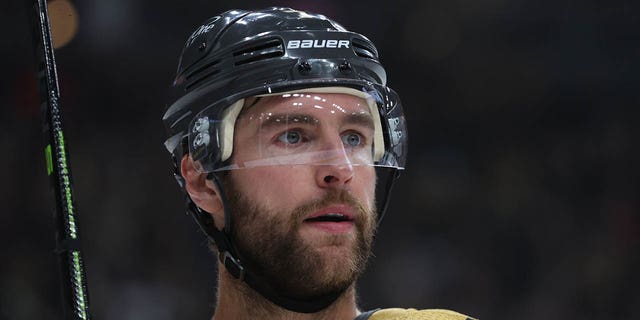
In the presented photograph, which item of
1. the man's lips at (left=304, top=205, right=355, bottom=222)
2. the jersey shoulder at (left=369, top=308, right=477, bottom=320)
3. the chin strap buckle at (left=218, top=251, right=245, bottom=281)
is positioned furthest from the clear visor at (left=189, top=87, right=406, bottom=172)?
the jersey shoulder at (left=369, top=308, right=477, bottom=320)

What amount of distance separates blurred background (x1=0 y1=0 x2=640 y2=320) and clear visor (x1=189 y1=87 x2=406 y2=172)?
82.5 inches

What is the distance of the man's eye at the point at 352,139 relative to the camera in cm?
233

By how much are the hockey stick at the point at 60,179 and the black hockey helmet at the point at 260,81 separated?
43 cm

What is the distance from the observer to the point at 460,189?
5.03 m

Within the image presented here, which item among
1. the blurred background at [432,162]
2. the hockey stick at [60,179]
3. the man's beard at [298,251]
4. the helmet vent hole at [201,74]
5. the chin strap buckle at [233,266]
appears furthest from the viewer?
the blurred background at [432,162]

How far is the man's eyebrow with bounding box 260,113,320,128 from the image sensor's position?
7.50 feet

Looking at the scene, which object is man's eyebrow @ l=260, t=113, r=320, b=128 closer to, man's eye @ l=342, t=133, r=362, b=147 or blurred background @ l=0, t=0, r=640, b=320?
man's eye @ l=342, t=133, r=362, b=147

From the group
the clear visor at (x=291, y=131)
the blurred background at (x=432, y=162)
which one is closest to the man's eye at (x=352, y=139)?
the clear visor at (x=291, y=131)

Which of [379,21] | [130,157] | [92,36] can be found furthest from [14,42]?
[379,21]

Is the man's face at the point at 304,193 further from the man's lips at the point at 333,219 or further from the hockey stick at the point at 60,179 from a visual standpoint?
the hockey stick at the point at 60,179

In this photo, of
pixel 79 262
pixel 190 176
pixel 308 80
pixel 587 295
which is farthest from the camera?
pixel 587 295

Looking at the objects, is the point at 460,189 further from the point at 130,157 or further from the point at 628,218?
the point at 130,157

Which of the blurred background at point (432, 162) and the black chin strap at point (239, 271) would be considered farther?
the blurred background at point (432, 162)

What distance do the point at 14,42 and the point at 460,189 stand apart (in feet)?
7.40
